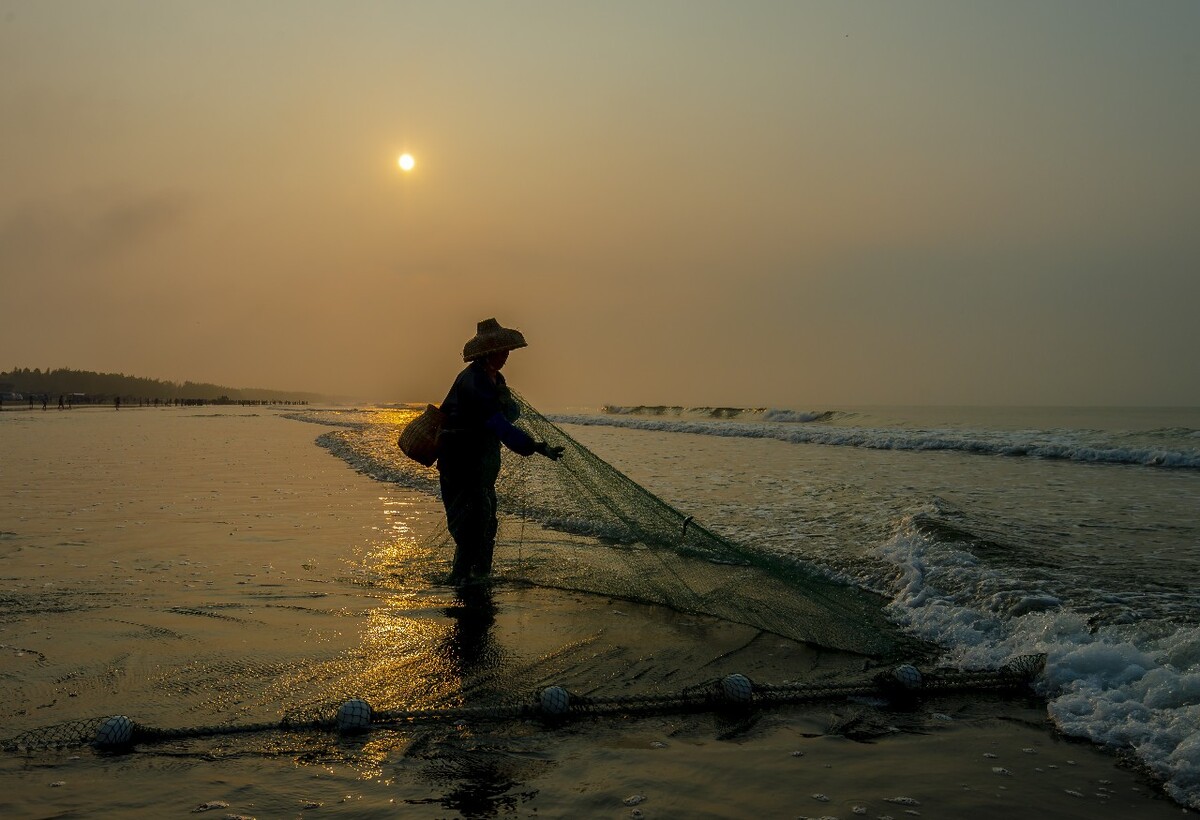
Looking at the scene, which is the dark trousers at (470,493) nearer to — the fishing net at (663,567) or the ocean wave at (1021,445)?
the fishing net at (663,567)

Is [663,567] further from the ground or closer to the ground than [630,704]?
further from the ground

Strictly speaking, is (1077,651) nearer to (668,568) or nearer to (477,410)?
(668,568)

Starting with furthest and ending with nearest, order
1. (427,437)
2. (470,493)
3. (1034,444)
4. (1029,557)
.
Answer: (1034,444), (1029,557), (427,437), (470,493)

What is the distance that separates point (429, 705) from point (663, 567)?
116 inches

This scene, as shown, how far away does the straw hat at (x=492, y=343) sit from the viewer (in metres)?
6.82

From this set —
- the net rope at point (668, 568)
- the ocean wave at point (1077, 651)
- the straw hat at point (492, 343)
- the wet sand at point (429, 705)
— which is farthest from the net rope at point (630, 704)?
the straw hat at point (492, 343)

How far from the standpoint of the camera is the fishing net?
598 cm

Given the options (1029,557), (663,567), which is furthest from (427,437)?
(1029,557)

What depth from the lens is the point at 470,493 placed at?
708 centimetres

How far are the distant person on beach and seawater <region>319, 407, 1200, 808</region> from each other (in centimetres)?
330

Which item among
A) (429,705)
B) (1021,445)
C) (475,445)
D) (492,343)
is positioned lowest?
(429,705)

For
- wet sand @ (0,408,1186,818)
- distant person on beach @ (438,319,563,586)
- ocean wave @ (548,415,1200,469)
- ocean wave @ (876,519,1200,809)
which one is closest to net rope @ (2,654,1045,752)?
wet sand @ (0,408,1186,818)

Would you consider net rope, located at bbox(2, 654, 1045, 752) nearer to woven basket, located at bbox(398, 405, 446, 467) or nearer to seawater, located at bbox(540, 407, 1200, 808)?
seawater, located at bbox(540, 407, 1200, 808)

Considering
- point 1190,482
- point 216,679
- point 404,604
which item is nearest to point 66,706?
point 216,679
